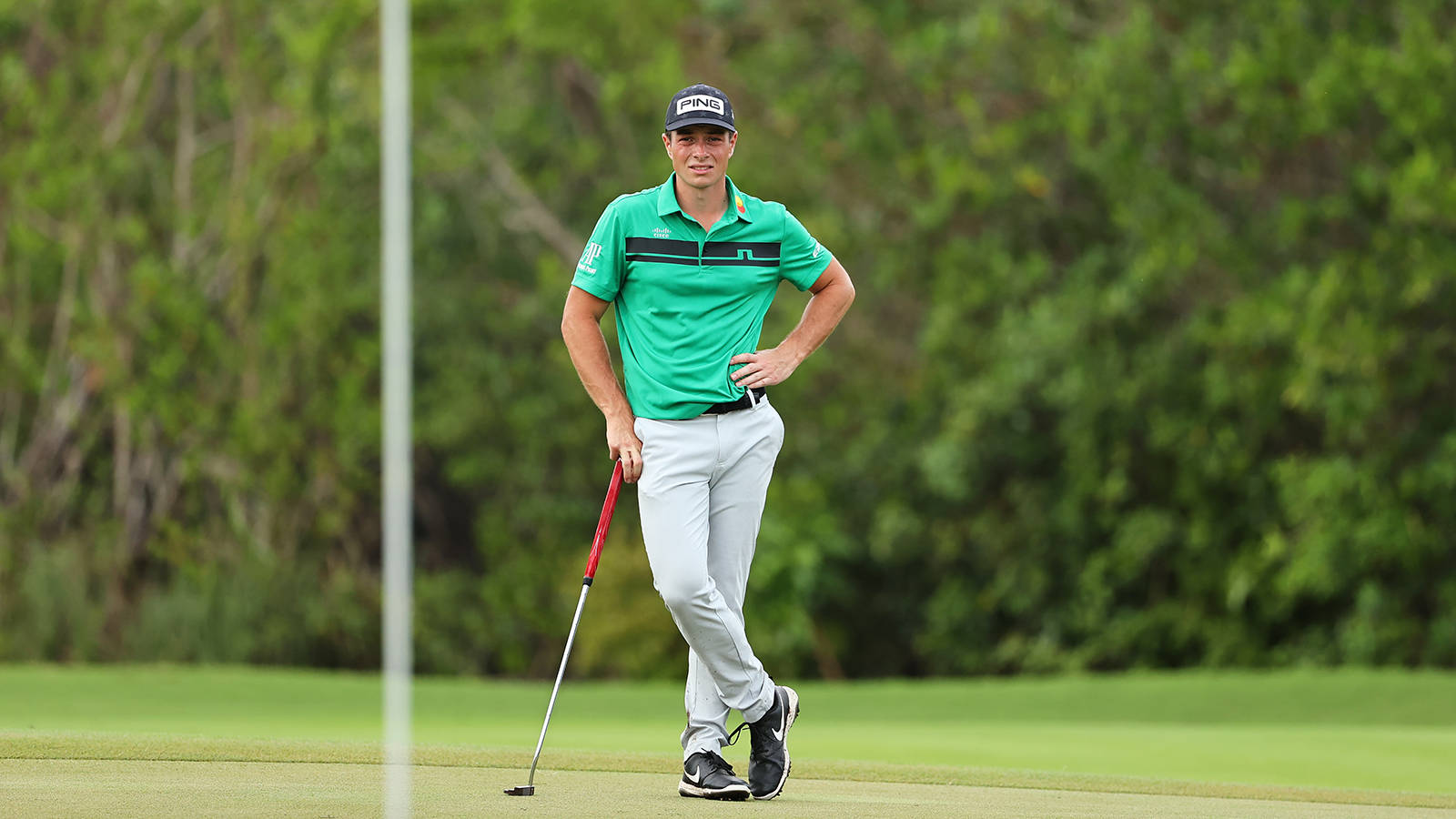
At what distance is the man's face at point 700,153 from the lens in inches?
226

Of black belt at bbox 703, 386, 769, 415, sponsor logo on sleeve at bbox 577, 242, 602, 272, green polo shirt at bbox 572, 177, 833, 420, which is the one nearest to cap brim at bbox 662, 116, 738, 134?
green polo shirt at bbox 572, 177, 833, 420

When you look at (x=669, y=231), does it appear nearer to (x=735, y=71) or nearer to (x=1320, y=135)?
(x=1320, y=135)

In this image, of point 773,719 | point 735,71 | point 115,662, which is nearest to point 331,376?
point 115,662

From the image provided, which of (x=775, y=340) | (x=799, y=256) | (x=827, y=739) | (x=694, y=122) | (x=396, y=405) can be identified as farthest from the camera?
(x=775, y=340)

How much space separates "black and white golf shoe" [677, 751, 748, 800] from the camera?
5793 mm

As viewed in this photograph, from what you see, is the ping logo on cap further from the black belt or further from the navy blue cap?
the black belt

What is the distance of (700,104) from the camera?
573cm

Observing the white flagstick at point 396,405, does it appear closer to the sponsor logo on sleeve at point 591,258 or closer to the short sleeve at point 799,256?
the sponsor logo on sleeve at point 591,258

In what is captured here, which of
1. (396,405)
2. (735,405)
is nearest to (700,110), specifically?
(735,405)

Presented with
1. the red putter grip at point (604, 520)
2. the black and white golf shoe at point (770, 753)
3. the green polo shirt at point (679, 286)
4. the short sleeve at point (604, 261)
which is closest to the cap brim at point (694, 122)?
the green polo shirt at point (679, 286)

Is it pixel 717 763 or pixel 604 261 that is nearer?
pixel 604 261

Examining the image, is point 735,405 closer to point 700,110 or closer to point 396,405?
point 700,110

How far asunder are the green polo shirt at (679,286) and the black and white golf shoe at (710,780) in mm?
1015

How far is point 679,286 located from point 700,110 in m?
0.51
